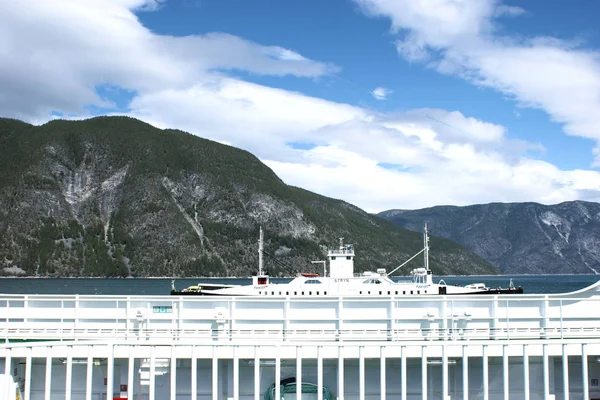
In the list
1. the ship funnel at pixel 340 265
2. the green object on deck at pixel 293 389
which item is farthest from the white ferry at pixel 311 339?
the ship funnel at pixel 340 265

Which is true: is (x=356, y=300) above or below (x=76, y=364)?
above

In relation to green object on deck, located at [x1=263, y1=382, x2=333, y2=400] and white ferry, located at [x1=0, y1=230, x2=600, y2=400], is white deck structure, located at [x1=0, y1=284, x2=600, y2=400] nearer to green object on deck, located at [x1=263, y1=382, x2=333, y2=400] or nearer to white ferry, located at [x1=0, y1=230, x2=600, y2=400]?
white ferry, located at [x1=0, y1=230, x2=600, y2=400]

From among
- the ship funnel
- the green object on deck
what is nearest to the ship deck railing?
the green object on deck

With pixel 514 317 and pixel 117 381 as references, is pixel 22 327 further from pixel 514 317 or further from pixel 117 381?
pixel 514 317

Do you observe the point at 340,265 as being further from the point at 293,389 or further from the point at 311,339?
the point at 311,339

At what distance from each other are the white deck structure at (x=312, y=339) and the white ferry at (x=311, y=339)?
50mm

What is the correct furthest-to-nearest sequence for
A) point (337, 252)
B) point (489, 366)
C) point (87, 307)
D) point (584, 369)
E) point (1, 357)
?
point (337, 252), point (87, 307), point (489, 366), point (1, 357), point (584, 369)

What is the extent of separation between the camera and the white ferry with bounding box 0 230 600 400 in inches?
948

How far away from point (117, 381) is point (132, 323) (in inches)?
128

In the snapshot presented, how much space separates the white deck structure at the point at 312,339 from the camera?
2409 cm

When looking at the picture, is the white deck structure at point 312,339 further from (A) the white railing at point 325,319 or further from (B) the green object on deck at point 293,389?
(B) the green object on deck at point 293,389

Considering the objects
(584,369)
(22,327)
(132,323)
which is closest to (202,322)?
(132,323)

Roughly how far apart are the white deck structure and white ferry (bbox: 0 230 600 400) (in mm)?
50

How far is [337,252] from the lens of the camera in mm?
76688
